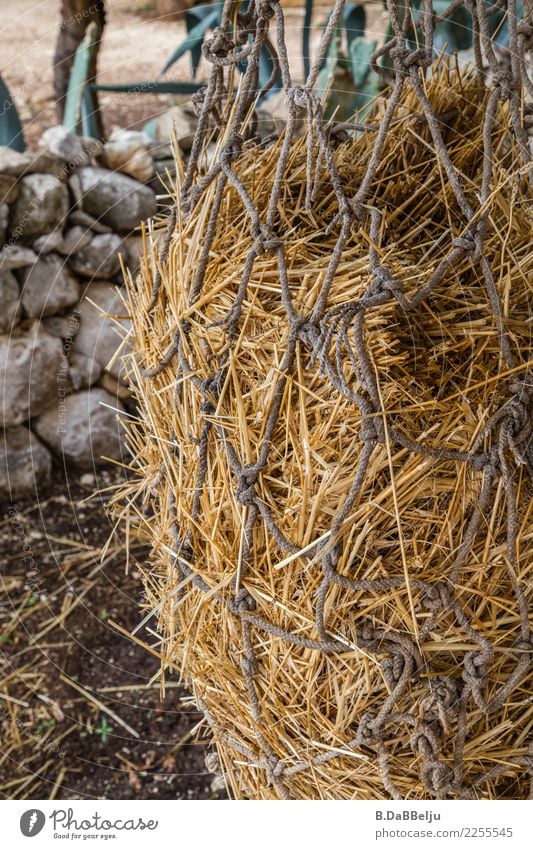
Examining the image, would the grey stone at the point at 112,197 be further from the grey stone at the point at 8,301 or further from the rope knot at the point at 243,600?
the rope knot at the point at 243,600

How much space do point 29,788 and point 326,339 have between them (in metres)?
1.01

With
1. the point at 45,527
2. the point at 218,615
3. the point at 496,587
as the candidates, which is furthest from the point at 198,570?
the point at 45,527

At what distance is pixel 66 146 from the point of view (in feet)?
5.98

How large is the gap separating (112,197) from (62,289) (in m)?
0.25

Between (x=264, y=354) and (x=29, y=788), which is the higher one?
(x=264, y=354)

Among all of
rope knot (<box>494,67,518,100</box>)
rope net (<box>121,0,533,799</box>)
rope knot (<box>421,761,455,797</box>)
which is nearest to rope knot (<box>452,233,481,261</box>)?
rope net (<box>121,0,533,799</box>)

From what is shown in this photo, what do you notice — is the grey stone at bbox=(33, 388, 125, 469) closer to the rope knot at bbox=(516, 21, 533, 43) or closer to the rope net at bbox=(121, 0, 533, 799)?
the rope net at bbox=(121, 0, 533, 799)

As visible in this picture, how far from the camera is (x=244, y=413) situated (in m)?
0.70

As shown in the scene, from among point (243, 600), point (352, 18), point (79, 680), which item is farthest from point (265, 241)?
point (352, 18)

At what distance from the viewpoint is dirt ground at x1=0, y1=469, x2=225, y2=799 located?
4.10 ft

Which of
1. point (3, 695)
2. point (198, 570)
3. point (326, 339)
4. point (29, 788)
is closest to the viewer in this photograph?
point (326, 339)

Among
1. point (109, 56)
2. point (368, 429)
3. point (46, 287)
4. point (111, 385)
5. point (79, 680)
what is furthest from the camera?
point (109, 56)

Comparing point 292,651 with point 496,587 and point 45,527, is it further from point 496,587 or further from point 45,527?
point 45,527

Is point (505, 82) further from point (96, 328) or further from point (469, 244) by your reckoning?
point (96, 328)
